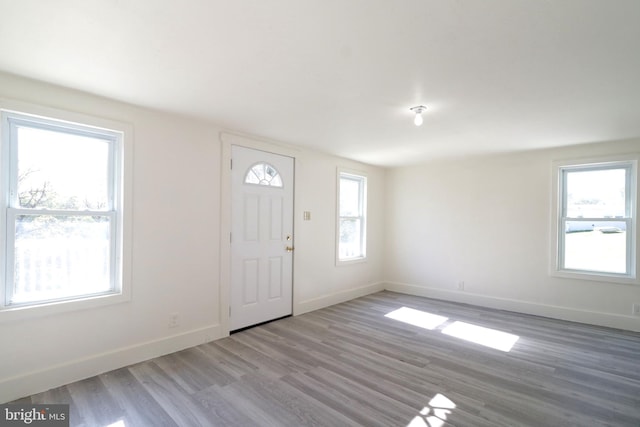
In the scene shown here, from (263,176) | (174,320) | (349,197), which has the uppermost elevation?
(263,176)

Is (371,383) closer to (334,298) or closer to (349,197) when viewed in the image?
(334,298)

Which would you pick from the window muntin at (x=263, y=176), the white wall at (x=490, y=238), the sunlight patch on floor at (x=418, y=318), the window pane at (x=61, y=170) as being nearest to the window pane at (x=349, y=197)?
the white wall at (x=490, y=238)

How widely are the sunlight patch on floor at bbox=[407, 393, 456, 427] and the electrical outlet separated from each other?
2359 millimetres

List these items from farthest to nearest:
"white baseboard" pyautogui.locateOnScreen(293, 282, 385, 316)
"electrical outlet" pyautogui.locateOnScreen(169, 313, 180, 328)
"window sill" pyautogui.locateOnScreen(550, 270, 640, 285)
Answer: "white baseboard" pyautogui.locateOnScreen(293, 282, 385, 316)
"window sill" pyautogui.locateOnScreen(550, 270, 640, 285)
"electrical outlet" pyautogui.locateOnScreen(169, 313, 180, 328)

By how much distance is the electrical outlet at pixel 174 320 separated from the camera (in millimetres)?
3092

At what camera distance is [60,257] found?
2521 mm

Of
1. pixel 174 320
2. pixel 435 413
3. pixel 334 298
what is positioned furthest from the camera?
pixel 334 298

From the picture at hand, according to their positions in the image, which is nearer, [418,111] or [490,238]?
[418,111]

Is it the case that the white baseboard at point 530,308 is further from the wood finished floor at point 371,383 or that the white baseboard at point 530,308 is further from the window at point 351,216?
the window at point 351,216

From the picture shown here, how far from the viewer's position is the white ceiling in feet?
5.09

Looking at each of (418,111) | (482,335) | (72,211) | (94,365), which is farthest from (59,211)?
(482,335)

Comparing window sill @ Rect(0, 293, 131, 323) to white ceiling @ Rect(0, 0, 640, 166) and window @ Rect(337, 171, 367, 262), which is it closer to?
white ceiling @ Rect(0, 0, 640, 166)

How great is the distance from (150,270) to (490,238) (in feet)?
15.6

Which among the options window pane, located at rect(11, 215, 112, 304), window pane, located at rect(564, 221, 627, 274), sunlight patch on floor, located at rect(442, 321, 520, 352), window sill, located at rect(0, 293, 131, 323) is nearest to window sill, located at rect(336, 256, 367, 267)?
sunlight patch on floor, located at rect(442, 321, 520, 352)
